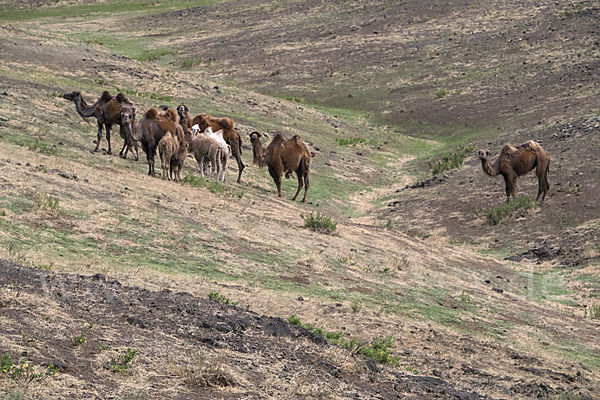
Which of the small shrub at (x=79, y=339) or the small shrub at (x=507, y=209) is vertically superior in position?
the small shrub at (x=79, y=339)

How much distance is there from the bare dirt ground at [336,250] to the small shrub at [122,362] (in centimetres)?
8

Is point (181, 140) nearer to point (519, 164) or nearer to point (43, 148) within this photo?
point (43, 148)

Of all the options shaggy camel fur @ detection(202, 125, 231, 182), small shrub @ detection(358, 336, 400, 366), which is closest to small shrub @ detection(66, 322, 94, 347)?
small shrub @ detection(358, 336, 400, 366)

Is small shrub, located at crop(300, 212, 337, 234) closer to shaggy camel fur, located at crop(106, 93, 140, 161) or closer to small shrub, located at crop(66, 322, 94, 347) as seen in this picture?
shaggy camel fur, located at crop(106, 93, 140, 161)

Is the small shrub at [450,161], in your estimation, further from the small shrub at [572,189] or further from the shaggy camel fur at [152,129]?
the shaggy camel fur at [152,129]

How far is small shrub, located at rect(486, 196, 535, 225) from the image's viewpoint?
20.3 m

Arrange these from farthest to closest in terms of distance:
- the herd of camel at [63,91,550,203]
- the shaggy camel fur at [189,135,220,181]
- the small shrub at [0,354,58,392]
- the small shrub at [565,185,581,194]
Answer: the small shrub at [565,185,581,194] < the shaggy camel fur at [189,135,220,181] < the herd of camel at [63,91,550,203] < the small shrub at [0,354,58,392]

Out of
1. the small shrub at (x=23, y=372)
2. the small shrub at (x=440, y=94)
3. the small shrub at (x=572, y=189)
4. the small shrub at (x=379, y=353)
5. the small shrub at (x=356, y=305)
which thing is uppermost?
the small shrub at (x=440, y=94)

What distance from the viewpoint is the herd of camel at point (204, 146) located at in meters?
18.1

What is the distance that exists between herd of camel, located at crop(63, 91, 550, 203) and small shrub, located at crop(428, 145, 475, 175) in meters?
5.37

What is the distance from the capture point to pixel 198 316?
860 centimetres

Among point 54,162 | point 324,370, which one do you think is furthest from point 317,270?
point 54,162

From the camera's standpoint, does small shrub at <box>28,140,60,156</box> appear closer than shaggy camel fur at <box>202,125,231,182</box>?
Yes

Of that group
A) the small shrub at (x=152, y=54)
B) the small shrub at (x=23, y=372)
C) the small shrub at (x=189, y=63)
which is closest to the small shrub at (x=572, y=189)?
the small shrub at (x=23, y=372)
